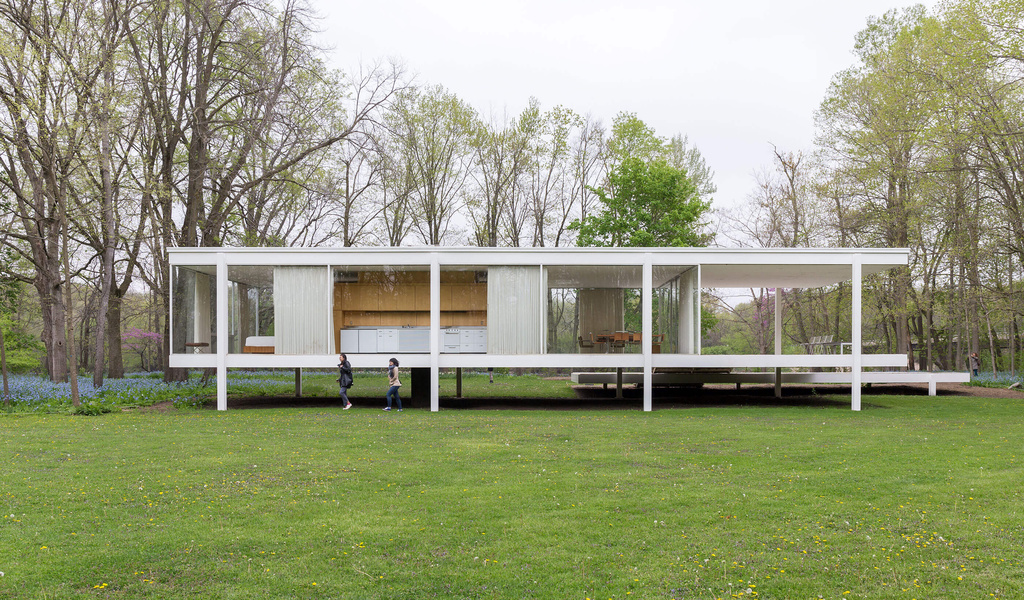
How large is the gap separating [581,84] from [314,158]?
16024mm

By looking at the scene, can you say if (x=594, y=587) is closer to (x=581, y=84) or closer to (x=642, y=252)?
(x=642, y=252)

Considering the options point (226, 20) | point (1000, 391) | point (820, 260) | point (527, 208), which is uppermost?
point (226, 20)

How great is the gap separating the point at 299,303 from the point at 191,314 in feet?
9.90

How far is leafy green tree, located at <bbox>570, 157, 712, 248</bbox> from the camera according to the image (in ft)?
104

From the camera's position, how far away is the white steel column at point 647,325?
19.0m

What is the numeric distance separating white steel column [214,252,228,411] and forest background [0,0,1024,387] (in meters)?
3.35

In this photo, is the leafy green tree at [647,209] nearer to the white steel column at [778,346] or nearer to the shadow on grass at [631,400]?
the white steel column at [778,346]

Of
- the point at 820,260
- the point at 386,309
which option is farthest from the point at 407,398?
the point at 820,260

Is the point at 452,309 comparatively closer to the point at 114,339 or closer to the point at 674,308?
the point at 674,308

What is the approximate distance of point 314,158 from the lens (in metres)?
31.4

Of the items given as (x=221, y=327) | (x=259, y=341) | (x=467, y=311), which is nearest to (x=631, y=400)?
(x=467, y=311)

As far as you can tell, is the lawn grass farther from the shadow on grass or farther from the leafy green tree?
the leafy green tree

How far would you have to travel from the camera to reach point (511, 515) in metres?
7.39

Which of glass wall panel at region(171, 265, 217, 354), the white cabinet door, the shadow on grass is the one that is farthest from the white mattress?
the white cabinet door
